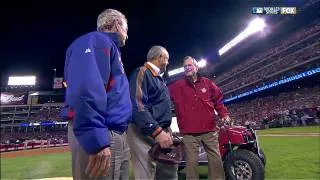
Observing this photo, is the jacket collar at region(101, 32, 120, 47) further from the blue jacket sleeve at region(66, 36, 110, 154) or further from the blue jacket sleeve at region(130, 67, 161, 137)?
the blue jacket sleeve at region(130, 67, 161, 137)

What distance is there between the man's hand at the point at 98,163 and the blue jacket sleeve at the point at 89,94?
0.13 ft

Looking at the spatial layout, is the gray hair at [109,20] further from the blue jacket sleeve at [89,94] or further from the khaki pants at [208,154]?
the khaki pants at [208,154]

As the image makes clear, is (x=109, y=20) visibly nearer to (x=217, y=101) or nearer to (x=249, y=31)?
(x=217, y=101)

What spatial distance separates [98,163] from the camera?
191cm

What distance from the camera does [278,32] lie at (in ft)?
172

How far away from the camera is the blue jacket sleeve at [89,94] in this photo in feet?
6.14

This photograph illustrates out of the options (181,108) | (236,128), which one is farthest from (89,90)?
(236,128)

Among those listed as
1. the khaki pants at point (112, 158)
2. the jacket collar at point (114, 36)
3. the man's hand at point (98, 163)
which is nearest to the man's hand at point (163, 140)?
the khaki pants at point (112, 158)

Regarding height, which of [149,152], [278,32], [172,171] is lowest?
[172,171]

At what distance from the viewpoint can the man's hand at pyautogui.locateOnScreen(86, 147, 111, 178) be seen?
1.90 meters

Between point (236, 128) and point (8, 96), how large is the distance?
61.0 metres

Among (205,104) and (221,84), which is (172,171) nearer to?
(205,104)

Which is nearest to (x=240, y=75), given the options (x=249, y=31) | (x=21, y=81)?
(x=249, y=31)

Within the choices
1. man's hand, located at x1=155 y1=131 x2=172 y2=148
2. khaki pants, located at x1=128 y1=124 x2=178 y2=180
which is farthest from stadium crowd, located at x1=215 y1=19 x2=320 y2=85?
man's hand, located at x1=155 y1=131 x2=172 y2=148
